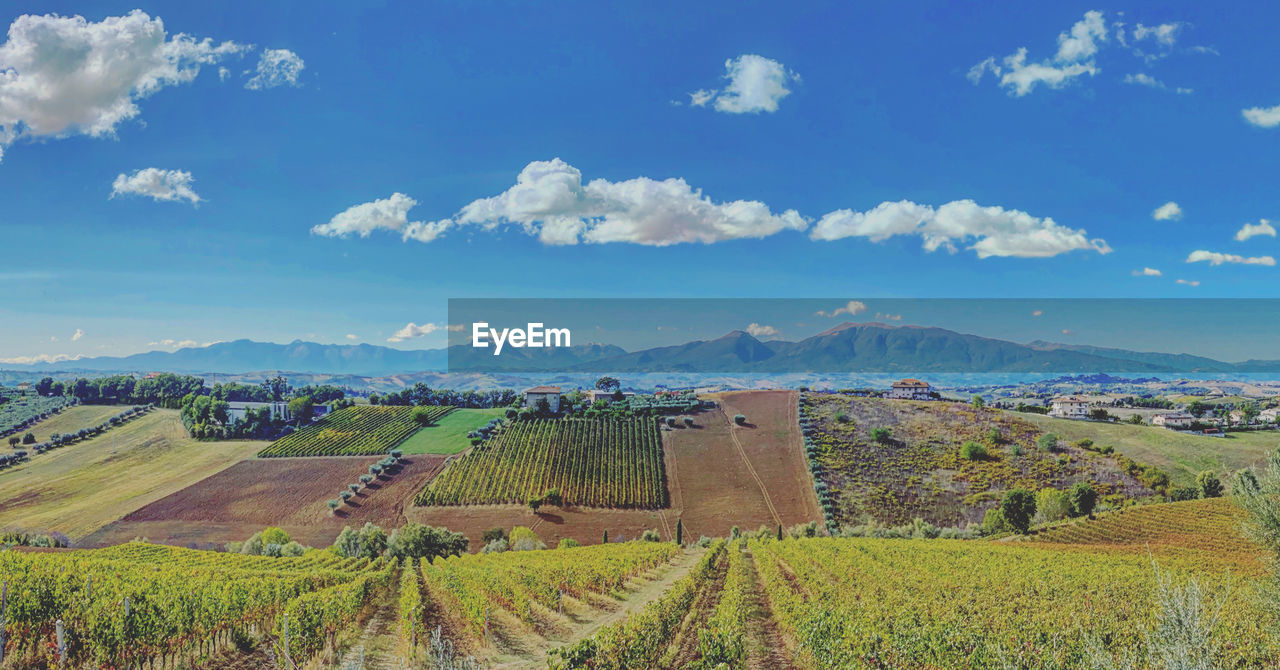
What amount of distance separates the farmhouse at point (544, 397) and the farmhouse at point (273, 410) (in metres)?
42.7

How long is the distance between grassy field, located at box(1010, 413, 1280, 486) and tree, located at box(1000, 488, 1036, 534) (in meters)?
25.3

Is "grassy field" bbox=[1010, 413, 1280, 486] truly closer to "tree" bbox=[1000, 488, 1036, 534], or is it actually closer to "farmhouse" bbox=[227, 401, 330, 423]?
"tree" bbox=[1000, 488, 1036, 534]

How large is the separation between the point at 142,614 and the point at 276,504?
243 ft

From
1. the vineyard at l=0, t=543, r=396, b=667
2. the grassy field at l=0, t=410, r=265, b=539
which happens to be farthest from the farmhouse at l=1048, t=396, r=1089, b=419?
the grassy field at l=0, t=410, r=265, b=539

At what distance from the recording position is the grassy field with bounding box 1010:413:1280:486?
78375mm

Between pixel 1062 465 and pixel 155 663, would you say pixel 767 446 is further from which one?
pixel 155 663

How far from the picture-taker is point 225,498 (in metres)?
82.8

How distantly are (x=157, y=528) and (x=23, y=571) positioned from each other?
63.7 m

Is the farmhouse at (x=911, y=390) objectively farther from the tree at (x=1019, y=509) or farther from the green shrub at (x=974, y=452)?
the tree at (x=1019, y=509)

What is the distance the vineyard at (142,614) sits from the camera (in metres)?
15.0

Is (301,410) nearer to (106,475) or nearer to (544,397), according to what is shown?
(106,475)

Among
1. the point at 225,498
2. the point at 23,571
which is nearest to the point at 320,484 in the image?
the point at 225,498

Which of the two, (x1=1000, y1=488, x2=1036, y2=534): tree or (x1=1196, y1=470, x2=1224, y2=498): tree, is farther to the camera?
(x1=1196, y1=470, x2=1224, y2=498): tree

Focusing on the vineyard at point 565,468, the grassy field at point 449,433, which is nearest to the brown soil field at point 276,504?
the grassy field at point 449,433
